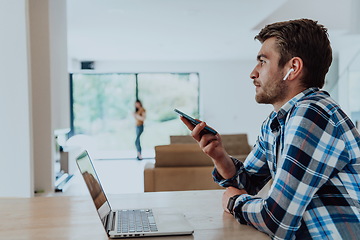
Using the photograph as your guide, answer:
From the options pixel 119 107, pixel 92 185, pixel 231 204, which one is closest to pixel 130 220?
pixel 92 185

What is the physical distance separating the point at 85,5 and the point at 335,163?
455 cm

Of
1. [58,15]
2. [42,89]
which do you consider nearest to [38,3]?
[58,15]

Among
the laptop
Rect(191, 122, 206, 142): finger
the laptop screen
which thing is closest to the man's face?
Rect(191, 122, 206, 142): finger

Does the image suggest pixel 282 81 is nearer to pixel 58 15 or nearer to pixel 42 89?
pixel 42 89

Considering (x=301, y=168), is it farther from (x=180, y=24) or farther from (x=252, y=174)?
(x=180, y=24)

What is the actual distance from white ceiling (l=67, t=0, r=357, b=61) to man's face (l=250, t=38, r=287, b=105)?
3.73 meters

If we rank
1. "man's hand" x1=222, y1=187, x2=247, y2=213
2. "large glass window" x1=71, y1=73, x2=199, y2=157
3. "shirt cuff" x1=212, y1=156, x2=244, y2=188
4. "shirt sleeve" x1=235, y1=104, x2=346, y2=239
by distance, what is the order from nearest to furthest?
1. "shirt sleeve" x1=235, y1=104, x2=346, y2=239
2. "man's hand" x1=222, y1=187, x2=247, y2=213
3. "shirt cuff" x1=212, y1=156, x2=244, y2=188
4. "large glass window" x1=71, y1=73, x2=199, y2=157

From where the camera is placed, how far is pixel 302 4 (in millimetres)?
7000

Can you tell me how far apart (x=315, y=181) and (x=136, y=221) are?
1.65ft

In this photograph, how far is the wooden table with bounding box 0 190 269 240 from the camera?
3.47 feet

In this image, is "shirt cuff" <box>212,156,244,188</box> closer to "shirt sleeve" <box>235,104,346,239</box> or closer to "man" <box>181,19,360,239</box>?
"man" <box>181,19,360,239</box>

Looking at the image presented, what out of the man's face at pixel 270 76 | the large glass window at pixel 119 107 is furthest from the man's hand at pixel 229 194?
the large glass window at pixel 119 107

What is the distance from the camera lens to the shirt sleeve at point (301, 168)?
3.39 ft

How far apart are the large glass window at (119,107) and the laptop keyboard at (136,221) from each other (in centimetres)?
918
